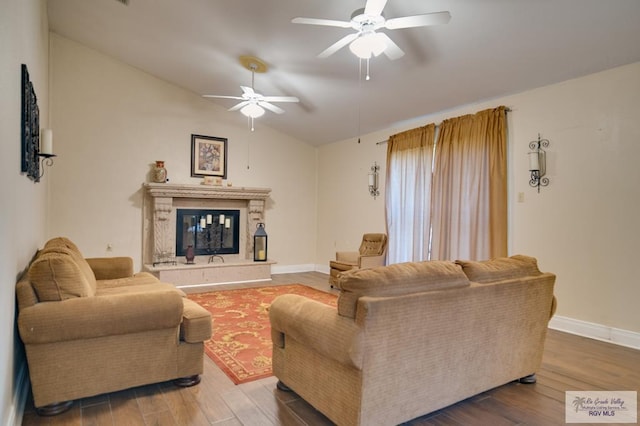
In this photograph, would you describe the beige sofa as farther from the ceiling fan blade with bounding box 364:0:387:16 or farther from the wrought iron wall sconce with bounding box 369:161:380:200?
the wrought iron wall sconce with bounding box 369:161:380:200

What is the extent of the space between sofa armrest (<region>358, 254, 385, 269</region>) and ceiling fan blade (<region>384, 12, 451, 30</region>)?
140 inches

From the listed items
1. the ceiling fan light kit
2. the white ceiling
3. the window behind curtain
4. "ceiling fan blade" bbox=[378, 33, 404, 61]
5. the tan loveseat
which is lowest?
the tan loveseat

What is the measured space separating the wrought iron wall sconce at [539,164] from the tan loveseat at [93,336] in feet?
12.3

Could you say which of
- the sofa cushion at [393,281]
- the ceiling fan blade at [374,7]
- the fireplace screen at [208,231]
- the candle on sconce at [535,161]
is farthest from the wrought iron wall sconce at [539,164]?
the fireplace screen at [208,231]

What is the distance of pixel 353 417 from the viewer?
5.74 feet

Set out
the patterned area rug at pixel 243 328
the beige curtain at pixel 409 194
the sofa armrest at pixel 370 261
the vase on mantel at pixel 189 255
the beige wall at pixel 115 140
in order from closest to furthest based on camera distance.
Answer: the patterned area rug at pixel 243 328 → the beige curtain at pixel 409 194 → the beige wall at pixel 115 140 → the sofa armrest at pixel 370 261 → the vase on mantel at pixel 189 255

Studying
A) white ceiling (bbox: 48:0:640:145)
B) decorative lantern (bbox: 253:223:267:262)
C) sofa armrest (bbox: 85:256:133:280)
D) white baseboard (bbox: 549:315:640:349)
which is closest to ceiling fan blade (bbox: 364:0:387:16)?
white ceiling (bbox: 48:0:640:145)

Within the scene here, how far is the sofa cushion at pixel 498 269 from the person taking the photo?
2.20 meters

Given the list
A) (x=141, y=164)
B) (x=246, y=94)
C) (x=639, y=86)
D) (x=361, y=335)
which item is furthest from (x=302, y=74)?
(x=361, y=335)

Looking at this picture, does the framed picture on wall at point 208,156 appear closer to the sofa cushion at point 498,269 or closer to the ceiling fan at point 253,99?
the ceiling fan at point 253,99

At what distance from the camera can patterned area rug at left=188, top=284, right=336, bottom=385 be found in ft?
9.19

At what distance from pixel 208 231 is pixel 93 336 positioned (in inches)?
179

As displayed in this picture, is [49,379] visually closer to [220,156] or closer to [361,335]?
[361,335]

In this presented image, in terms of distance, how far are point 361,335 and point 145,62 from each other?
579 cm
